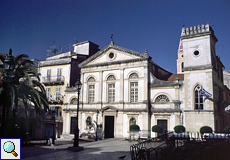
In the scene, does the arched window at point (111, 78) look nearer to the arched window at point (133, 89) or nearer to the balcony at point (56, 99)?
the arched window at point (133, 89)

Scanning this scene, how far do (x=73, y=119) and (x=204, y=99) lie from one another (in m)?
18.3

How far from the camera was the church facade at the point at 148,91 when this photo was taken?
2375cm

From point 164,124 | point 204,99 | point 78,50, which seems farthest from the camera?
point 78,50

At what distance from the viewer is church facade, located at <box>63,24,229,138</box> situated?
2375 cm

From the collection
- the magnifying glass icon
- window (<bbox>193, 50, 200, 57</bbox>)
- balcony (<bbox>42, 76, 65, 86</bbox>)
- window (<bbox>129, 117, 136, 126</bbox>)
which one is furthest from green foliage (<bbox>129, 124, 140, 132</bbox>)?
the magnifying glass icon

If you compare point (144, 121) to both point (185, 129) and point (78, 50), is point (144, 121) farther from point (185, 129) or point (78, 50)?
point (78, 50)

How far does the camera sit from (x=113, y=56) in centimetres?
2984

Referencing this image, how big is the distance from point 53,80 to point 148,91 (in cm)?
1630

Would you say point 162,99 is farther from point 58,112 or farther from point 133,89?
point 58,112

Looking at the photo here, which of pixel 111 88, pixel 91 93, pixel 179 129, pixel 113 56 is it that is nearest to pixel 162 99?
pixel 179 129

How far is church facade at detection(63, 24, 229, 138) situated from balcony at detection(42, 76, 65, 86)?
300cm

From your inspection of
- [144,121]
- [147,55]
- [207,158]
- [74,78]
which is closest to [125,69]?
[147,55]

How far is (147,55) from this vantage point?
27219 millimetres

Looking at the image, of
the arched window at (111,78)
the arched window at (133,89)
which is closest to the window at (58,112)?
the arched window at (111,78)
